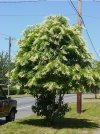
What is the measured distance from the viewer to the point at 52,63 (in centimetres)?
1714

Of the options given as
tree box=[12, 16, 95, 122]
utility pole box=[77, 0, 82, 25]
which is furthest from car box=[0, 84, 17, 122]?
utility pole box=[77, 0, 82, 25]

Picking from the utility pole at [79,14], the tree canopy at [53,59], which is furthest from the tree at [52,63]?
the utility pole at [79,14]

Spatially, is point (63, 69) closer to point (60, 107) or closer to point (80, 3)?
point (60, 107)

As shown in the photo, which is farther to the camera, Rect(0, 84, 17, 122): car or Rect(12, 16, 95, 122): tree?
Rect(0, 84, 17, 122): car

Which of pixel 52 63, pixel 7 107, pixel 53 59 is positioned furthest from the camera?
pixel 7 107

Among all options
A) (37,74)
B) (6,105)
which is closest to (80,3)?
(6,105)

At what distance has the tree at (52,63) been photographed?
17375 millimetres

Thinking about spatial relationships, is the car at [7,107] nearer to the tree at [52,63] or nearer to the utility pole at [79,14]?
the tree at [52,63]

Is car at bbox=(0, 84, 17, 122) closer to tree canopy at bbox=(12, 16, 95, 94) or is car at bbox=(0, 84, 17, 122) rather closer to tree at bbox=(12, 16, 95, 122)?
tree at bbox=(12, 16, 95, 122)

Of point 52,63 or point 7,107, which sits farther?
point 7,107

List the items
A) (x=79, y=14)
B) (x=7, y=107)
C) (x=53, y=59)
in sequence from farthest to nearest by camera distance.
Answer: (x=79, y=14), (x=7, y=107), (x=53, y=59)

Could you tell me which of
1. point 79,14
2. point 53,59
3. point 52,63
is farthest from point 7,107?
point 79,14

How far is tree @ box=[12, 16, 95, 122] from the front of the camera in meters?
17.4

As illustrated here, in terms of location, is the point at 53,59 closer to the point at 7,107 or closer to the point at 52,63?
the point at 52,63
